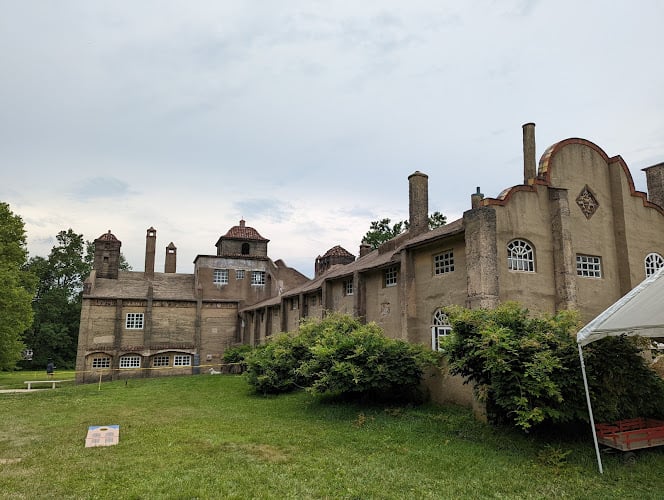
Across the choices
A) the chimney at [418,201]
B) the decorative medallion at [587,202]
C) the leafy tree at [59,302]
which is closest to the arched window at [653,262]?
the decorative medallion at [587,202]

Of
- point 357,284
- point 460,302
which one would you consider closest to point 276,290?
point 357,284

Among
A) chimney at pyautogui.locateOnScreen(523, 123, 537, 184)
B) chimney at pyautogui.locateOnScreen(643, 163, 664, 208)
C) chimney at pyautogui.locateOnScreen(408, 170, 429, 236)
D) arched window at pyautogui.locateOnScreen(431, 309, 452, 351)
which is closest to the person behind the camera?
arched window at pyautogui.locateOnScreen(431, 309, 452, 351)

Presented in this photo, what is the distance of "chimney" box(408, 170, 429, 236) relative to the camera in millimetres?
23047

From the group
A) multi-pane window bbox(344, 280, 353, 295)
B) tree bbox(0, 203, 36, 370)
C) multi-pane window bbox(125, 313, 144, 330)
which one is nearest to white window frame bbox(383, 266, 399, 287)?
multi-pane window bbox(344, 280, 353, 295)

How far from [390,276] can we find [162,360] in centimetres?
2469

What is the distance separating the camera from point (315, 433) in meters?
13.1

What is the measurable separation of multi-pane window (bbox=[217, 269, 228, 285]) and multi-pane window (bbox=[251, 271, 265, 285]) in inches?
96.1

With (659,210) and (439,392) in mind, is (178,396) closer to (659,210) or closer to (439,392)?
(439,392)

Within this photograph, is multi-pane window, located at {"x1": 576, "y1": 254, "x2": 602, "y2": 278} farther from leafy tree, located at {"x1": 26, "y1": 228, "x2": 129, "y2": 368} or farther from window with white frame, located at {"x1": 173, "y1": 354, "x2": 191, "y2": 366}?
leafy tree, located at {"x1": 26, "y1": 228, "x2": 129, "y2": 368}

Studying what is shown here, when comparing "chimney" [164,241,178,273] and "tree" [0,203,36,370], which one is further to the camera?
"chimney" [164,241,178,273]

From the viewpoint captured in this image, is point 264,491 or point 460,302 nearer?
point 264,491

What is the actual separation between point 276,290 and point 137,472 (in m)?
32.6

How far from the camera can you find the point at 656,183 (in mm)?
20438

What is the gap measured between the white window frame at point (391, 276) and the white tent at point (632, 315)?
11.6 m
